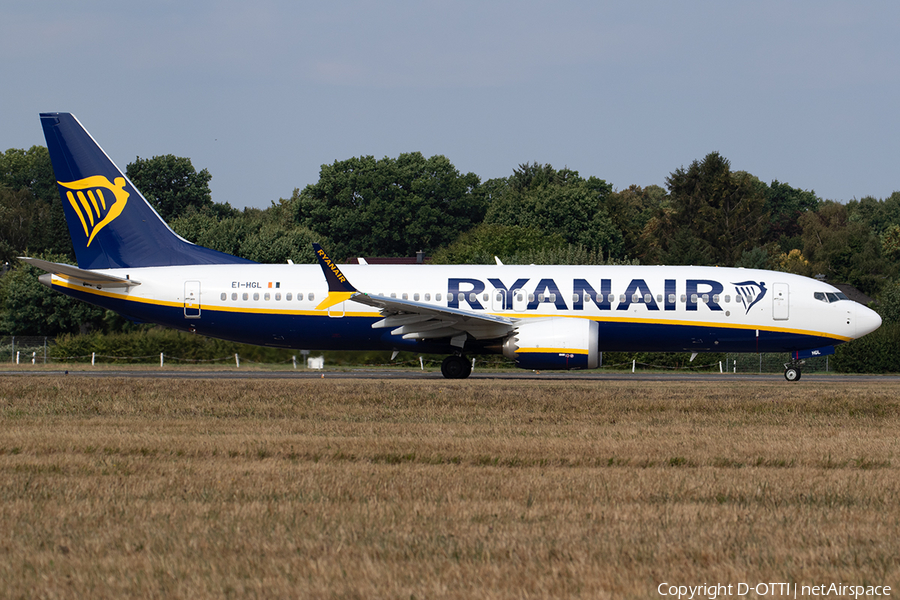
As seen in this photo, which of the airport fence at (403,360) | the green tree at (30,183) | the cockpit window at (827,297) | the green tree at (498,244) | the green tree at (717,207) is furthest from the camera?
the green tree at (30,183)

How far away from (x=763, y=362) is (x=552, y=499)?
1592 inches

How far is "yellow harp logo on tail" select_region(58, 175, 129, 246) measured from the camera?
31750mm

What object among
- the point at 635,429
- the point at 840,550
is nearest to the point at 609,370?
the point at 635,429

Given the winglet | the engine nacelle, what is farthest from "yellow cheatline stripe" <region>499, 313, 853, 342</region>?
the winglet

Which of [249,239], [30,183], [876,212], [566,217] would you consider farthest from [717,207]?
[30,183]

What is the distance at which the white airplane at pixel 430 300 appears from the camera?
29.3m

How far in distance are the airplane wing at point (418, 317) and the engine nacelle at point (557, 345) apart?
→ 0.81 m

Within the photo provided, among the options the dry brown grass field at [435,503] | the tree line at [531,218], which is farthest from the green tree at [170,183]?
the dry brown grass field at [435,503]

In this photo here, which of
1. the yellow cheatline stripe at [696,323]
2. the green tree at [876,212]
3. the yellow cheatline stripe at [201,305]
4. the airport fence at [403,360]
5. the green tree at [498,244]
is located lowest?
the airport fence at [403,360]

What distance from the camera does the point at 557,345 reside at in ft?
92.5

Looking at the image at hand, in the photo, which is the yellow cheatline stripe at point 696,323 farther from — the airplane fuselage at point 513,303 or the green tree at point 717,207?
the green tree at point 717,207

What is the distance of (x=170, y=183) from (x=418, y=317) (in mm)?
94735

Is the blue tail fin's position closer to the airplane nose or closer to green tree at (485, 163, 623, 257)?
the airplane nose

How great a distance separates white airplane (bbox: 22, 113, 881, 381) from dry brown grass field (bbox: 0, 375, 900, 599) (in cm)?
1238
